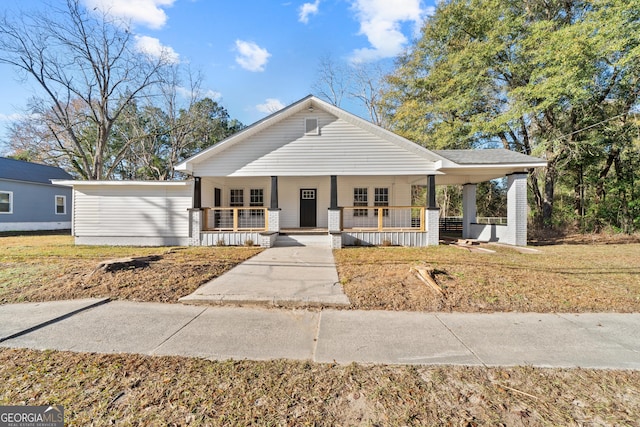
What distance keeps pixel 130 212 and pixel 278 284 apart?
8.89 m

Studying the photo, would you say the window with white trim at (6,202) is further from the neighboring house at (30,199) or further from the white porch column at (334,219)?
the white porch column at (334,219)

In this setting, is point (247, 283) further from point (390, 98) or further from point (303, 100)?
point (390, 98)

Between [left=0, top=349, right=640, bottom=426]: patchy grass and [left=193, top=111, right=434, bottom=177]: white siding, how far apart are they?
28.1 ft

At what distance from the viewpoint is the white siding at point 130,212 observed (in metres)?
10.4

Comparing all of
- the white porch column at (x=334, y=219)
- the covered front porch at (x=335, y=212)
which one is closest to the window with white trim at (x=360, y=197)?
the covered front porch at (x=335, y=212)

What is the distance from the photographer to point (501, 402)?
6.82 ft

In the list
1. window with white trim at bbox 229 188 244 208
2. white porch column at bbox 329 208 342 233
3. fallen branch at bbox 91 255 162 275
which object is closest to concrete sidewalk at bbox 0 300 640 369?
fallen branch at bbox 91 255 162 275

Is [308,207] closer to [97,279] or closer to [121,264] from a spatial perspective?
[121,264]

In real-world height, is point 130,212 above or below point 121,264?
above

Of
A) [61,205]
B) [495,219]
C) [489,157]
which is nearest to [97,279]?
[489,157]

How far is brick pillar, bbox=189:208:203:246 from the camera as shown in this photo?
10375 millimetres

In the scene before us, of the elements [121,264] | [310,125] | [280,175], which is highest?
[310,125]

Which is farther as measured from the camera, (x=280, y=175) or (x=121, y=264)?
(x=280, y=175)

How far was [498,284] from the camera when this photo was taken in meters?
4.95
